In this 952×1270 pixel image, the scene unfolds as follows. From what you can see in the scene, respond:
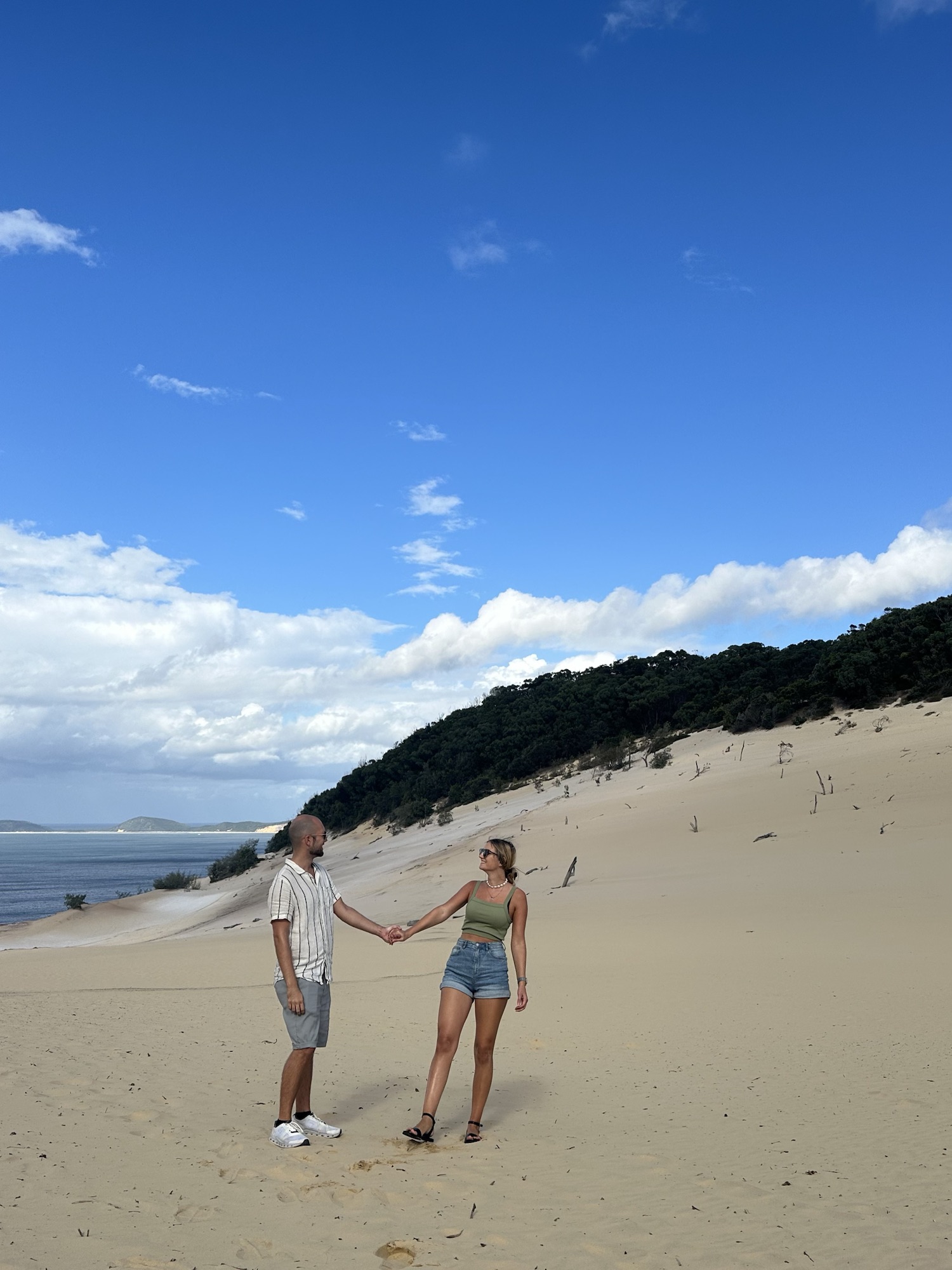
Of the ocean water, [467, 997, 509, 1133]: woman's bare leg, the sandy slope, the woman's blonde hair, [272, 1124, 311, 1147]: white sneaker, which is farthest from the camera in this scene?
the ocean water

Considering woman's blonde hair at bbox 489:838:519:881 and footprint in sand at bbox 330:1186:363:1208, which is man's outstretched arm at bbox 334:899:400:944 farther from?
footprint in sand at bbox 330:1186:363:1208

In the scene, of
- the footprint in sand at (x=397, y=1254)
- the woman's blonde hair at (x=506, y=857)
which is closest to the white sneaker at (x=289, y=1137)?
the footprint in sand at (x=397, y=1254)

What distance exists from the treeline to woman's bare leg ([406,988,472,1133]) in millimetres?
25176

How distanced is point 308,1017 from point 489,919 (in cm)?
120

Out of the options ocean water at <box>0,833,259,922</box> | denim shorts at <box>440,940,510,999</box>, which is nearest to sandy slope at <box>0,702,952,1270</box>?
denim shorts at <box>440,940,510,999</box>

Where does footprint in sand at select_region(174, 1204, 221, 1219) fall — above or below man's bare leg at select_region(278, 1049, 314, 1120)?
below

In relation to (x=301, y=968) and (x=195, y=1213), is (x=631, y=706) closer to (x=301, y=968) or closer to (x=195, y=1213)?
(x=301, y=968)

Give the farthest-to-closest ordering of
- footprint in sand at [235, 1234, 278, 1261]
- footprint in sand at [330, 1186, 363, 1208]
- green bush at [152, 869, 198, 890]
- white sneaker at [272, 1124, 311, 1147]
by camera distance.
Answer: green bush at [152, 869, 198, 890]
white sneaker at [272, 1124, 311, 1147]
footprint in sand at [330, 1186, 363, 1208]
footprint in sand at [235, 1234, 278, 1261]

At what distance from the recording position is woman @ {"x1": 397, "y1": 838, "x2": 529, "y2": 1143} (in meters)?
5.91

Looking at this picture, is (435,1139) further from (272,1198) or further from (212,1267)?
(212,1267)

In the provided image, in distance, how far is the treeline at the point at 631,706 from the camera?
1181 inches

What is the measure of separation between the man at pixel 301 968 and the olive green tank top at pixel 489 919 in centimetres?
81

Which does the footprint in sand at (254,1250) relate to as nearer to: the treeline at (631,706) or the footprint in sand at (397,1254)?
the footprint in sand at (397,1254)

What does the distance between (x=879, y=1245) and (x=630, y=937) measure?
9736 millimetres
